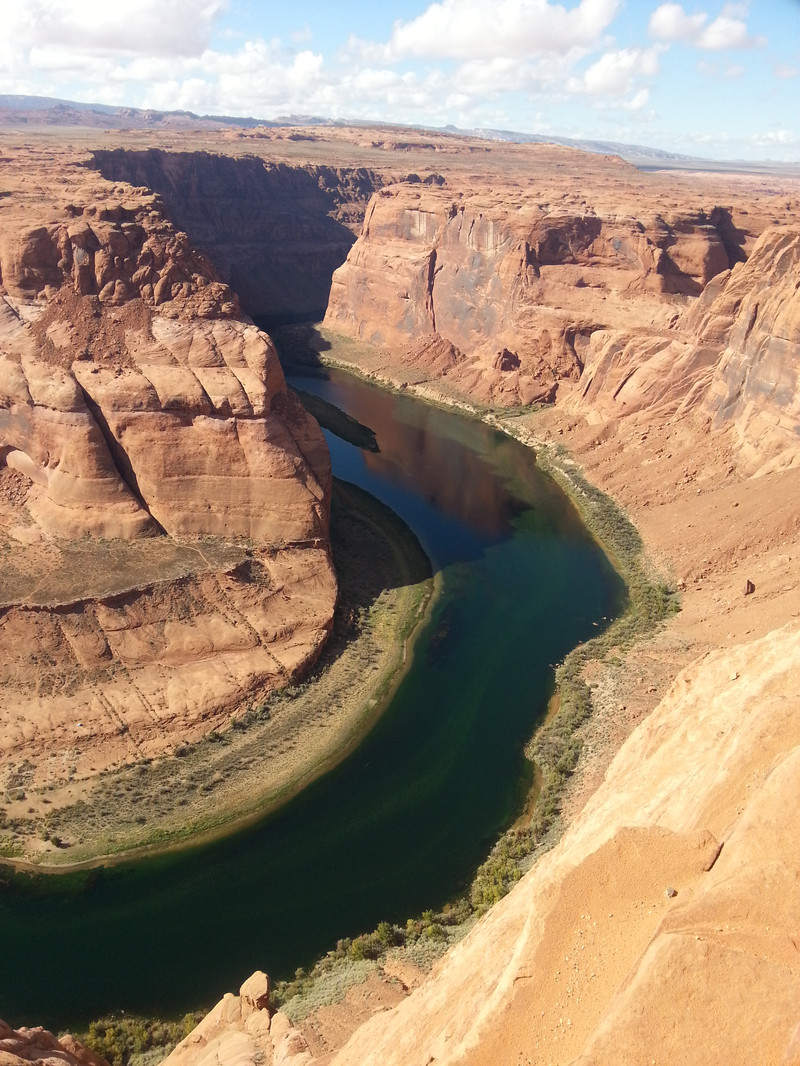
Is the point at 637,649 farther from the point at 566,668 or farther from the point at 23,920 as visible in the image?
the point at 23,920

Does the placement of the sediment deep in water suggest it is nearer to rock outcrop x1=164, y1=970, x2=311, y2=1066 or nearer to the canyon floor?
rock outcrop x1=164, y1=970, x2=311, y2=1066

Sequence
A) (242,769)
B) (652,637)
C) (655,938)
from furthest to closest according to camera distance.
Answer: (652,637), (242,769), (655,938)

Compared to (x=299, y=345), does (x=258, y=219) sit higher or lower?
higher

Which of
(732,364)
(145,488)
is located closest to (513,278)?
(732,364)

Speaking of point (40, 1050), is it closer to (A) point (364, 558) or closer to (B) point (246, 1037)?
(B) point (246, 1037)

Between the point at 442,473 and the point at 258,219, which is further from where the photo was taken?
the point at 258,219

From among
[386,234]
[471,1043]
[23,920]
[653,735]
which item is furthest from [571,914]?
[386,234]

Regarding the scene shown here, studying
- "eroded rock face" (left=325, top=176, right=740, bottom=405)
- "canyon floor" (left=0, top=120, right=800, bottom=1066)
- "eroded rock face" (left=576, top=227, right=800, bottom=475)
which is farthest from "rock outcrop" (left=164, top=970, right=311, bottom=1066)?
"eroded rock face" (left=325, top=176, right=740, bottom=405)

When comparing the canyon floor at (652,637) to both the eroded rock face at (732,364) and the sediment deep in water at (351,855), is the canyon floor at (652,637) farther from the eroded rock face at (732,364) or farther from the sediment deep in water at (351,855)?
the sediment deep in water at (351,855)
